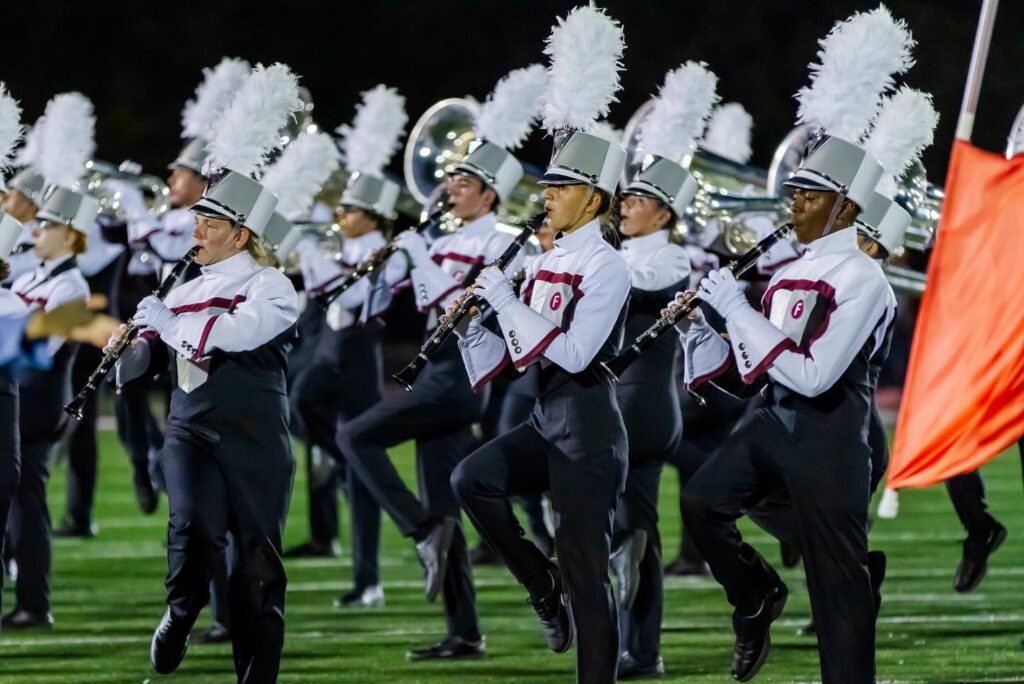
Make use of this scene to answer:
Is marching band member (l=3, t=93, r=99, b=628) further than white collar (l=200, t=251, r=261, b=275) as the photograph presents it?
Yes

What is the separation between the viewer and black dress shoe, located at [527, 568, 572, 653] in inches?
224

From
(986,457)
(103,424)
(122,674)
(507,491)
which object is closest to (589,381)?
(507,491)

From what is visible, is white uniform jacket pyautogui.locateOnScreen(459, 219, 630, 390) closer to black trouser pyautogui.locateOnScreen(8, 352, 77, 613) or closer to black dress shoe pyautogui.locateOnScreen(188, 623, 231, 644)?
black dress shoe pyautogui.locateOnScreen(188, 623, 231, 644)

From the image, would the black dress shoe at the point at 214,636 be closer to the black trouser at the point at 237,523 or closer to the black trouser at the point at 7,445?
the black trouser at the point at 7,445

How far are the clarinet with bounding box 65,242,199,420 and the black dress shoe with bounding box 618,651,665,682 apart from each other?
2.05 m

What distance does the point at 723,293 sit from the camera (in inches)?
209

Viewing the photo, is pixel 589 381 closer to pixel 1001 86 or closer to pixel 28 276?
pixel 28 276

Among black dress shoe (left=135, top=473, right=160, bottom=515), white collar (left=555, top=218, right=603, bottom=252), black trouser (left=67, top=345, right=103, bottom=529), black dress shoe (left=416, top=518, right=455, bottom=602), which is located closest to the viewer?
white collar (left=555, top=218, right=603, bottom=252)

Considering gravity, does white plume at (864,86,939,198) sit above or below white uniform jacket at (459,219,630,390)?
above

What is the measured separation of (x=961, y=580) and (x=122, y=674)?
3.54m

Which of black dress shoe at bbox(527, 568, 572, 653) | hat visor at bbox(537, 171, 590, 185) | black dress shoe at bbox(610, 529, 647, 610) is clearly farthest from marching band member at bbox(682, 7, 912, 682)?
black dress shoe at bbox(610, 529, 647, 610)

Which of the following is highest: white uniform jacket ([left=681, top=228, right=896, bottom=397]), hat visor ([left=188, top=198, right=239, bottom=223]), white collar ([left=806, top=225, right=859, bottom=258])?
hat visor ([left=188, top=198, right=239, bottom=223])

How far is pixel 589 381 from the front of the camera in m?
5.51

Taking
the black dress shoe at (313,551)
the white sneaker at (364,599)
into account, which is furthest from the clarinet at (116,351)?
the black dress shoe at (313,551)
